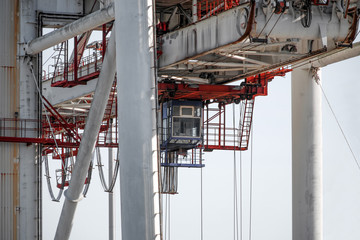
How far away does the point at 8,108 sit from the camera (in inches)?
1446

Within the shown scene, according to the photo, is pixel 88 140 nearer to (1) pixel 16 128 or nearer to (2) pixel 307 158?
(1) pixel 16 128

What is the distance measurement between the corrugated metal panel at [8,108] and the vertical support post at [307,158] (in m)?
13.9

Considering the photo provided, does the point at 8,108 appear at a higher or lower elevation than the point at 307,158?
higher

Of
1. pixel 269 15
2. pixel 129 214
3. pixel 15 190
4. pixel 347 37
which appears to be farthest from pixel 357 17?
pixel 15 190

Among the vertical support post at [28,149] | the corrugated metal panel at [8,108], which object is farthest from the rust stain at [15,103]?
the vertical support post at [28,149]

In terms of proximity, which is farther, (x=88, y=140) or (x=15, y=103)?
(x=15, y=103)

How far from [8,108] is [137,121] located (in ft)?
47.9

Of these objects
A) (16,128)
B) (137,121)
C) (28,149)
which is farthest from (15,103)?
(137,121)

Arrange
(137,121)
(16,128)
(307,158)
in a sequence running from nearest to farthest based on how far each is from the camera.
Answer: (137,121)
(16,128)
(307,158)

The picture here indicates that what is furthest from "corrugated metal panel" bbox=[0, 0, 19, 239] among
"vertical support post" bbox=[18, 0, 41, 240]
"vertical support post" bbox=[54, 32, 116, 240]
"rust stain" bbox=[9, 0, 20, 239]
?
"vertical support post" bbox=[54, 32, 116, 240]

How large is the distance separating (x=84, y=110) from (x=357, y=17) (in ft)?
90.9

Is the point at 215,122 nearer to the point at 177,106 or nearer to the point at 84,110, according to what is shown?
the point at 177,106

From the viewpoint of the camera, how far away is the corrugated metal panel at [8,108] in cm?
3641

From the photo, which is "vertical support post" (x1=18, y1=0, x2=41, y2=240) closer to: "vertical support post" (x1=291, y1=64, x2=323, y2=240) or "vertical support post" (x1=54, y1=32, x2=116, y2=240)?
"vertical support post" (x1=54, y1=32, x2=116, y2=240)
